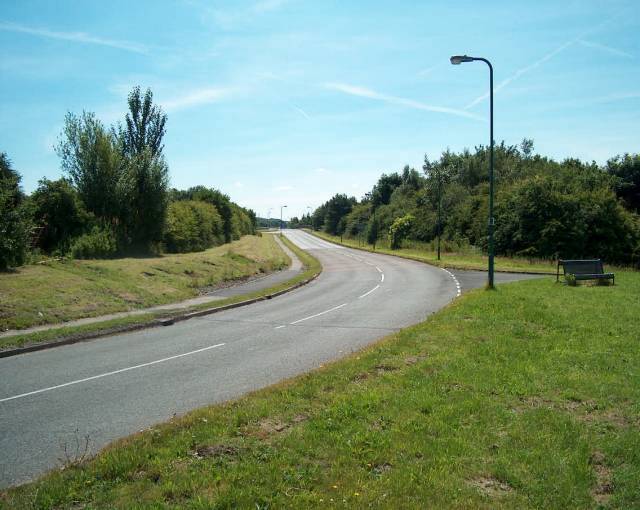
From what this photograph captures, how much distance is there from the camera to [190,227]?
4506 centimetres

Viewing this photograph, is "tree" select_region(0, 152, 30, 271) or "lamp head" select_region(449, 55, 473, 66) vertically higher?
"lamp head" select_region(449, 55, 473, 66)

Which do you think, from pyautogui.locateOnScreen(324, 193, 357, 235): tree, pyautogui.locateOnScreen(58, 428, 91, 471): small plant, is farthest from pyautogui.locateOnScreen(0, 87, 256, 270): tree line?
pyautogui.locateOnScreen(324, 193, 357, 235): tree

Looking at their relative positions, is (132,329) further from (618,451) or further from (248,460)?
(618,451)

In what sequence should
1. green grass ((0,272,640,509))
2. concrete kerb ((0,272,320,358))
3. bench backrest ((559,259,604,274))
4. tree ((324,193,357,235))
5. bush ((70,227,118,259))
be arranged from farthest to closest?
tree ((324,193,357,235))
bush ((70,227,118,259))
bench backrest ((559,259,604,274))
concrete kerb ((0,272,320,358))
green grass ((0,272,640,509))

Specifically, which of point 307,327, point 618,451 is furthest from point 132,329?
point 618,451

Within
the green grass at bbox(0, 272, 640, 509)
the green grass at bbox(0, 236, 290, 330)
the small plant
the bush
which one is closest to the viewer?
the green grass at bbox(0, 272, 640, 509)

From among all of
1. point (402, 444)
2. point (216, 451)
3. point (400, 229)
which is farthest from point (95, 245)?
point (400, 229)

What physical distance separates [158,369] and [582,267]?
57.5 ft

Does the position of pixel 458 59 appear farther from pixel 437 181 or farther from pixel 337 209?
pixel 337 209

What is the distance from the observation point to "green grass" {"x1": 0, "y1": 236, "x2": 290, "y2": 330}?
15.0 m

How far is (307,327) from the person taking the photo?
13.8 m

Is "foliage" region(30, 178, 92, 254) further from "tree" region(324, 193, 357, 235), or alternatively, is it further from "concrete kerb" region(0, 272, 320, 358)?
"tree" region(324, 193, 357, 235)

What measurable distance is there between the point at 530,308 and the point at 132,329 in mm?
11108

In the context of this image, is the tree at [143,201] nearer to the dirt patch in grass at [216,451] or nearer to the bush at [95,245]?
the bush at [95,245]
